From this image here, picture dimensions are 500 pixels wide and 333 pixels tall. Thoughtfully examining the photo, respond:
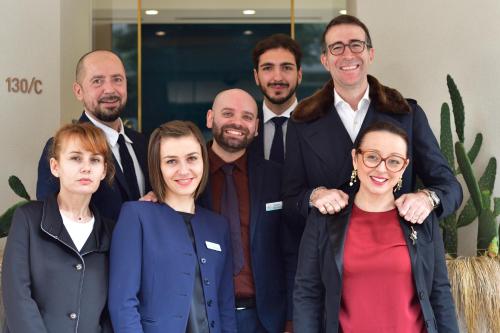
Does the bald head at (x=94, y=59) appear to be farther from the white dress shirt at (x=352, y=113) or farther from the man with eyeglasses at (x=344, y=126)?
the white dress shirt at (x=352, y=113)

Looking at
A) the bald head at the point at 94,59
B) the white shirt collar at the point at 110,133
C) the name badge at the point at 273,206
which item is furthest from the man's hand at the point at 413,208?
the bald head at the point at 94,59

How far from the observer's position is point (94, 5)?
20.9ft

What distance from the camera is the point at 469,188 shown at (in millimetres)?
4453

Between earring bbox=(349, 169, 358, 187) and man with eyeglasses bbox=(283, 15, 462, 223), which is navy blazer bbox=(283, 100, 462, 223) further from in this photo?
earring bbox=(349, 169, 358, 187)

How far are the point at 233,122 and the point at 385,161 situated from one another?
0.92 metres

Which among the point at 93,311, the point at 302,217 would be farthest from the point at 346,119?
the point at 93,311

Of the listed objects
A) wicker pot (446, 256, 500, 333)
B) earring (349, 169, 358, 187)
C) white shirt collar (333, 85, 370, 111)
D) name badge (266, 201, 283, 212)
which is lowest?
wicker pot (446, 256, 500, 333)

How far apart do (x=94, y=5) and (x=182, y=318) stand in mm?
4114

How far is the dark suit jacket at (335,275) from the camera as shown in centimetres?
284

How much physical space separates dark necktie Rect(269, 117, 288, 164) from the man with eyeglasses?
2.15 ft

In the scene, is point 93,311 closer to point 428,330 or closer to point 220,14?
point 428,330

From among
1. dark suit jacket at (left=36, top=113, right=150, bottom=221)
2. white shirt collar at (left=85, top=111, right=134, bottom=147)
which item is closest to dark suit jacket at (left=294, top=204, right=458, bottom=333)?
dark suit jacket at (left=36, top=113, right=150, bottom=221)

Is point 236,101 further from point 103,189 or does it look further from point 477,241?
point 477,241

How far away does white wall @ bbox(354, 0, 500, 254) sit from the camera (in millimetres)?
4844
